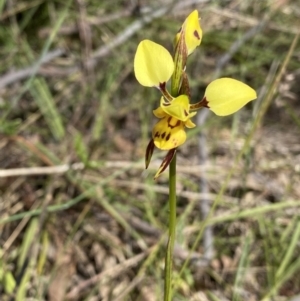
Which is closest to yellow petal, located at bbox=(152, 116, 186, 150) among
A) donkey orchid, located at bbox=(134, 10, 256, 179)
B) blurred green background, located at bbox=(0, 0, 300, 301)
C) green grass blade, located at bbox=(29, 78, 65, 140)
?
donkey orchid, located at bbox=(134, 10, 256, 179)

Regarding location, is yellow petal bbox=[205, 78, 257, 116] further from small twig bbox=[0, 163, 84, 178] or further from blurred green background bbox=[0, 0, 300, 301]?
small twig bbox=[0, 163, 84, 178]

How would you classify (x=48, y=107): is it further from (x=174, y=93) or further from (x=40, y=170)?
(x=174, y=93)

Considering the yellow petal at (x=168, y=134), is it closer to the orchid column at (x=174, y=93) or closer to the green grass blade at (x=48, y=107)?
the orchid column at (x=174, y=93)

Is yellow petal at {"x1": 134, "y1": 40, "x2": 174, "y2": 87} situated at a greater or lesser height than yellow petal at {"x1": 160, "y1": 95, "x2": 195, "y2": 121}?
greater

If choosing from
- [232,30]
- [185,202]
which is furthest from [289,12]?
[185,202]

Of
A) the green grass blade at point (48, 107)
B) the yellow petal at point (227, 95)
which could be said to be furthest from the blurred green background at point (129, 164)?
the yellow petal at point (227, 95)

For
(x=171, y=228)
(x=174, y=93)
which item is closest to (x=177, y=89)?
(x=174, y=93)
